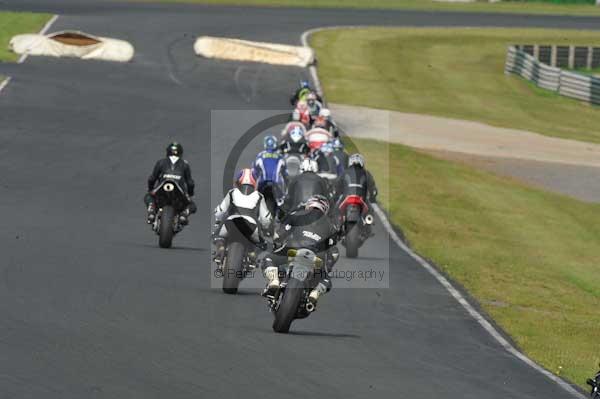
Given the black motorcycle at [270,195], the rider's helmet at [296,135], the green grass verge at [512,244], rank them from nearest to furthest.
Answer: the green grass verge at [512,244], the black motorcycle at [270,195], the rider's helmet at [296,135]

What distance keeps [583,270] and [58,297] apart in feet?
45.0

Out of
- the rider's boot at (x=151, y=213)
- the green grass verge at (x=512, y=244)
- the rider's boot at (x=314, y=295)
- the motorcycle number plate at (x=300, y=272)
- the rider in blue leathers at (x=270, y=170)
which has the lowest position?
the green grass verge at (x=512, y=244)

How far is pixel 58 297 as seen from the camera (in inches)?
679

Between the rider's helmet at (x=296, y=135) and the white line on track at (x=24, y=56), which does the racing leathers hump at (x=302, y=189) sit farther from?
the white line on track at (x=24, y=56)

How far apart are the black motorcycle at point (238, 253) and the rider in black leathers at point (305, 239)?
1.85m

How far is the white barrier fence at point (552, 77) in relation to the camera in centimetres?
5450

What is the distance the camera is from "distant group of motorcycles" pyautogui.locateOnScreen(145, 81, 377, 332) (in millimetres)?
16250

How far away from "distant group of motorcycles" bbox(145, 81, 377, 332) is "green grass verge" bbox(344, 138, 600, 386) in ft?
8.02


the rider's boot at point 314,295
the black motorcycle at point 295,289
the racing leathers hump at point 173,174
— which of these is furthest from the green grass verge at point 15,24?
the rider's boot at point 314,295

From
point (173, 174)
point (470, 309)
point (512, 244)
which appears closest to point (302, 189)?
point (470, 309)

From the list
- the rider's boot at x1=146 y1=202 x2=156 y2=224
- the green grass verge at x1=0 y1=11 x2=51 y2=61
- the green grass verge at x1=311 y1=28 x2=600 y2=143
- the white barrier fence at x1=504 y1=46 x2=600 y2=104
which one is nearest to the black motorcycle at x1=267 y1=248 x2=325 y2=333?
the rider's boot at x1=146 y1=202 x2=156 y2=224

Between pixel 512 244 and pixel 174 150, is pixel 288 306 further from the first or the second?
pixel 512 244

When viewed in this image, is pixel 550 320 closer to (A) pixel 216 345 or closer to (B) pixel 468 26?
(A) pixel 216 345

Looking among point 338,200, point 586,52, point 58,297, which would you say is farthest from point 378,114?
point 58,297
